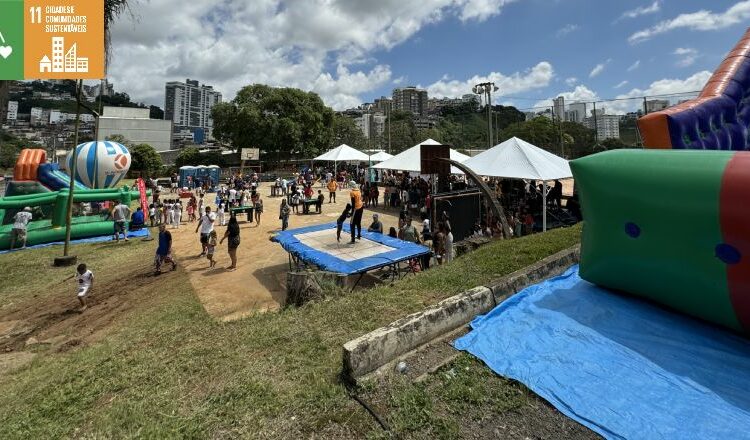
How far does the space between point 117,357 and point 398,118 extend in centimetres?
9302

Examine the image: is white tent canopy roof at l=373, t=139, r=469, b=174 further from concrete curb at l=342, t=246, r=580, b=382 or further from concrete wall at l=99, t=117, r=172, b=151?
concrete wall at l=99, t=117, r=172, b=151

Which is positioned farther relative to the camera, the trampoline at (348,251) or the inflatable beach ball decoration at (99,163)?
the inflatable beach ball decoration at (99,163)

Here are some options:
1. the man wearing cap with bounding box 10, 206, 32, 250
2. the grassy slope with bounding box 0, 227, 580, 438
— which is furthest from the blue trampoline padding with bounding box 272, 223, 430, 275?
the man wearing cap with bounding box 10, 206, 32, 250

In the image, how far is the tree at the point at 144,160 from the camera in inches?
1577

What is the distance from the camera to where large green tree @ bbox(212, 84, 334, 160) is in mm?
38406

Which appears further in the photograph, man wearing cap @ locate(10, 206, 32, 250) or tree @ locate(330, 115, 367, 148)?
tree @ locate(330, 115, 367, 148)

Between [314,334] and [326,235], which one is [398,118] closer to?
[326,235]

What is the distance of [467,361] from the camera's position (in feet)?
10.8

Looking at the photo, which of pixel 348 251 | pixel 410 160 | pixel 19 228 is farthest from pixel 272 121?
pixel 348 251

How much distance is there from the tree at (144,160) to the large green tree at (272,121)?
7.81m

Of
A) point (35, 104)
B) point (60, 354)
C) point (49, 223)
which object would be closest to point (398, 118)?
point (49, 223)

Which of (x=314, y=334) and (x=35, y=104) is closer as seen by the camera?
(x=314, y=334)

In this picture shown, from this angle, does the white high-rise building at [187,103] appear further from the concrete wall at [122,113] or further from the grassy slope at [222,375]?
the grassy slope at [222,375]

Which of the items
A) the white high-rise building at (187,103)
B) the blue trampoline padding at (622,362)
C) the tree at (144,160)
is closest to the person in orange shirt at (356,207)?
the blue trampoline padding at (622,362)
